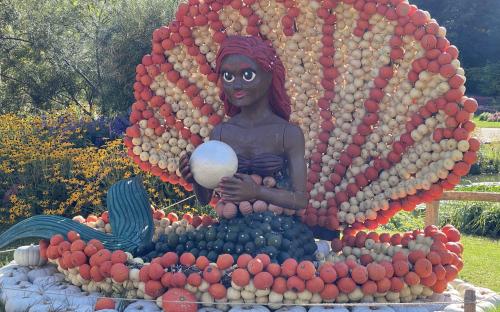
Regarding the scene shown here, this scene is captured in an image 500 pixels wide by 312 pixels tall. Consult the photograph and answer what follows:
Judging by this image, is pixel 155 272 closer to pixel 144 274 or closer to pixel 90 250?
pixel 144 274

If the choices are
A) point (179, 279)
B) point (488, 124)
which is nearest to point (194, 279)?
point (179, 279)

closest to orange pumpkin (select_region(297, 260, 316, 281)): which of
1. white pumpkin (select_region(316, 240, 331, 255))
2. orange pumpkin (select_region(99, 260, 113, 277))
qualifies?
white pumpkin (select_region(316, 240, 331, 255))

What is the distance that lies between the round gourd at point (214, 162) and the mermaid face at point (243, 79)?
41 cm

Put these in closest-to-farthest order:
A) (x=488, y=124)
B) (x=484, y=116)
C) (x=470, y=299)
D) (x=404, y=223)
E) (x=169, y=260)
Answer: (x=470, y=299) < (x=169, y=260) < (x=404, y=223) < (x=488, y=124) < (x=484, y=116)

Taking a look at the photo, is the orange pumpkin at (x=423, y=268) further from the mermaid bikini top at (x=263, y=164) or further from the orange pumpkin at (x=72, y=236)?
the orange pumpkin at (x=72, y=236)

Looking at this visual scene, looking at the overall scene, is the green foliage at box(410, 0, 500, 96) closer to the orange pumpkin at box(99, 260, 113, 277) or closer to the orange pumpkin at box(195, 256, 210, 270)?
the orange pumpkin at box(195, 256, 210, 270)

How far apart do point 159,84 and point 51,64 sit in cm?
1064

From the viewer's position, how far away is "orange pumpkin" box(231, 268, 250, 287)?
144 inches

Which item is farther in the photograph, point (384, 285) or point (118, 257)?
point (118, 257)

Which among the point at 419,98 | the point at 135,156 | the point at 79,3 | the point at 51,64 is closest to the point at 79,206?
the point at 135,156

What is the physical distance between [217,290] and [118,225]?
1.36 m

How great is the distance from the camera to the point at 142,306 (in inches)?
151

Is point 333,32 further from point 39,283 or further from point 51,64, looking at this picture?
point 51,64

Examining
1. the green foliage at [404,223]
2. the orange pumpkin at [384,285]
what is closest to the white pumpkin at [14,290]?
the orange pumpkin at [384,285]
